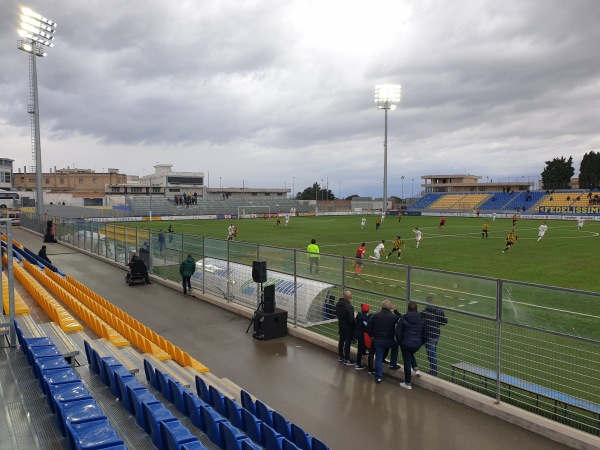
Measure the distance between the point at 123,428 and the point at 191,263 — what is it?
999 cm

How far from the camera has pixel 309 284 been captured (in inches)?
435

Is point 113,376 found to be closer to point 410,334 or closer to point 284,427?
point 284,427

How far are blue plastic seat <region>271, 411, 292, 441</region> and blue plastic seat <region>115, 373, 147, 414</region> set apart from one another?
1.81 metres

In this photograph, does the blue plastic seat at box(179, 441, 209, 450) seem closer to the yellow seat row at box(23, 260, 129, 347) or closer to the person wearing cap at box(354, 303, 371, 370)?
the person wearing cap at box(354, 303, 371, 370)

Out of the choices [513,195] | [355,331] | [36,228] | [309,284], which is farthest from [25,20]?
[513,195]

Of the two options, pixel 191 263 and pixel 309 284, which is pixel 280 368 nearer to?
pixel 309 284

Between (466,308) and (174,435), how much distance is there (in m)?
5.29

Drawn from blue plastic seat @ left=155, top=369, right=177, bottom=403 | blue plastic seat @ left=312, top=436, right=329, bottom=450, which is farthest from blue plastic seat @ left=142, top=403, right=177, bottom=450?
blue plastic seat @ left=312, top=436, right=329, bottom=450

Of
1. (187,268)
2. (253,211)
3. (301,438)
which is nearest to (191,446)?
(301,438)

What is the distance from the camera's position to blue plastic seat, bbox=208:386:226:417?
19.5 ft

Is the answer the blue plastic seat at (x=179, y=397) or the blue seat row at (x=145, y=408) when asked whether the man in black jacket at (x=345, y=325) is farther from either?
the blue seat row at (x=145, y=408)

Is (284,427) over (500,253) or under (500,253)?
over

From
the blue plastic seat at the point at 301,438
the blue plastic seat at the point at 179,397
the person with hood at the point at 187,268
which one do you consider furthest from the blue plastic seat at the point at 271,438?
the person with hood at the point at 187,268

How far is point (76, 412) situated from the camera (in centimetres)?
462
